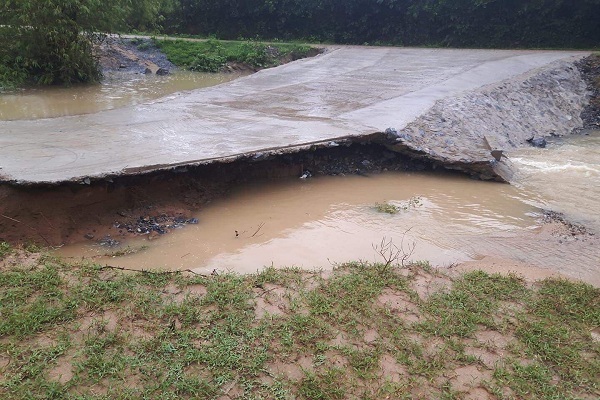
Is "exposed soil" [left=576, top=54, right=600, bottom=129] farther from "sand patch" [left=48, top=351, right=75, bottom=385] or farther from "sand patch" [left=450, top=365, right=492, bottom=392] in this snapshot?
"sand patch" [left=48, top=351, right=75, bottom=385]

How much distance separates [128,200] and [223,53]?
1367 cm

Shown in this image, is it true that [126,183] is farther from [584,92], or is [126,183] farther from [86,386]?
[584,92]

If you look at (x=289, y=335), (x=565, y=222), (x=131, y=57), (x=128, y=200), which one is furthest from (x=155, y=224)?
(x=131, y=57)

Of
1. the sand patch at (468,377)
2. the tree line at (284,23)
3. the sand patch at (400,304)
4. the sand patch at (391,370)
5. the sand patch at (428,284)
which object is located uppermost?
the tree line at (284,23)

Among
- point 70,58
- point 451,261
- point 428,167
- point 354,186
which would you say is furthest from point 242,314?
point 70,58

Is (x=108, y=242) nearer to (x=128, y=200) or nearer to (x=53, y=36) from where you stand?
(x=128, y=200)

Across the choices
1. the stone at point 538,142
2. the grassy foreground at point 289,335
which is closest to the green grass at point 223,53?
the stone at point 538,142

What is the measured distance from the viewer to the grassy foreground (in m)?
3.06

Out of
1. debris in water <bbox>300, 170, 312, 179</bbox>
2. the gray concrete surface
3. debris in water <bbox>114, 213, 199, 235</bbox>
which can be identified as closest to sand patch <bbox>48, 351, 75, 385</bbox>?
debris in water <bbox>114, 213, 199, 235</bbox>

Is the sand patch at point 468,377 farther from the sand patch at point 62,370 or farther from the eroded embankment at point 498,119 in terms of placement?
the eroded embankment at point 498,119

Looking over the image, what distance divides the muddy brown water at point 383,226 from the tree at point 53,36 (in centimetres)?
849

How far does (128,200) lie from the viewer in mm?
5328

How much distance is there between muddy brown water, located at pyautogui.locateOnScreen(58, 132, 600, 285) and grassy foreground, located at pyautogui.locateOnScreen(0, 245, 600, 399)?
525 mm

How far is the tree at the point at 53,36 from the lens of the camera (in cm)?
1152
